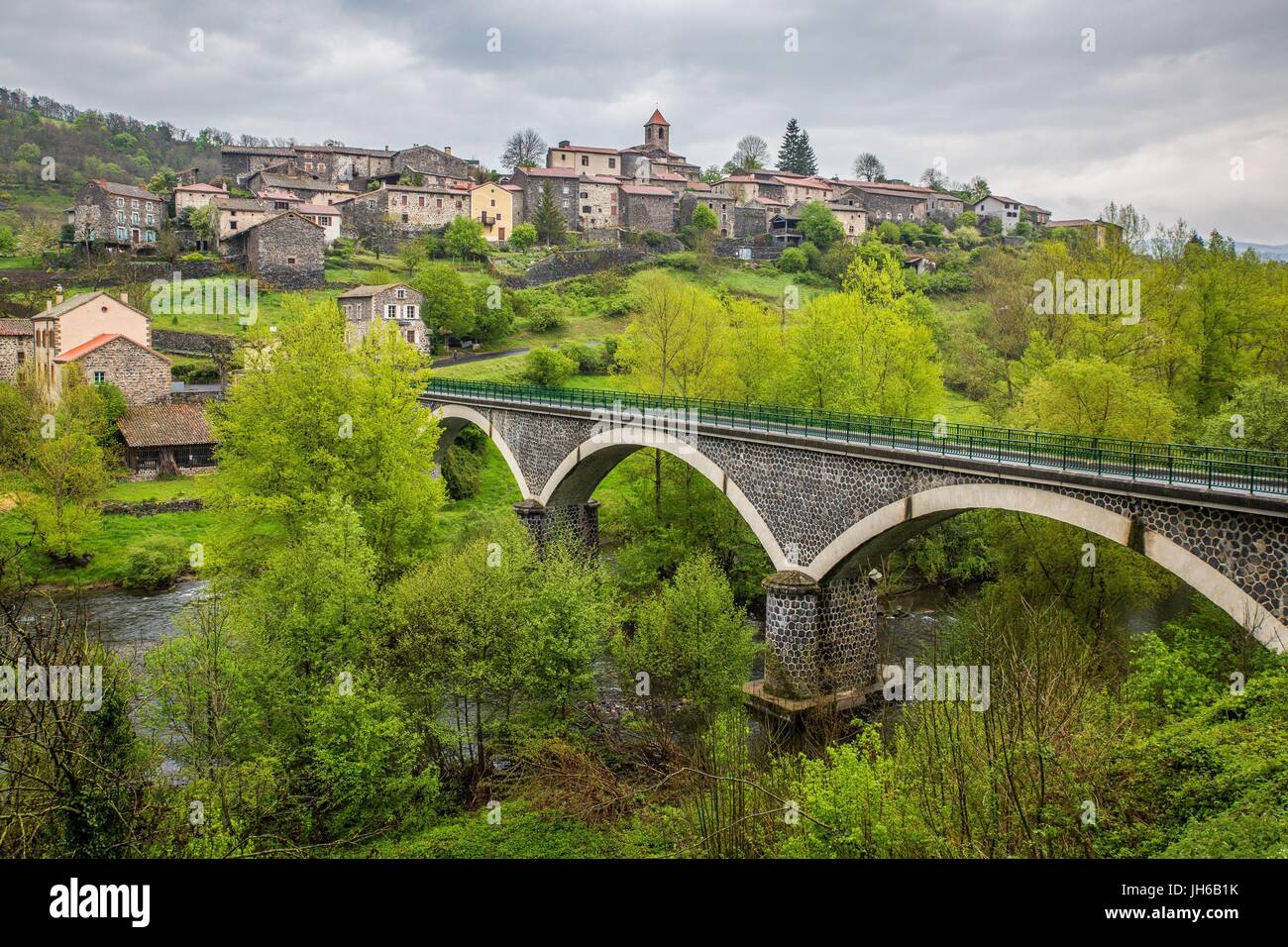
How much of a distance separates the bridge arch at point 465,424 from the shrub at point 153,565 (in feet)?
34.3

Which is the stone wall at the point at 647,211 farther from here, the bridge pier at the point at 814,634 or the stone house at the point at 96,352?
the bridge pier at the point at 814,634

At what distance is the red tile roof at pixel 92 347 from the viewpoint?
47812 mm

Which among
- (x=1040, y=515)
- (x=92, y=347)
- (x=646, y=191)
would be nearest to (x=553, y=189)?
(x=646, y=191)

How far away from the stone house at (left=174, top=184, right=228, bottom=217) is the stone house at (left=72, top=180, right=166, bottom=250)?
2.73m

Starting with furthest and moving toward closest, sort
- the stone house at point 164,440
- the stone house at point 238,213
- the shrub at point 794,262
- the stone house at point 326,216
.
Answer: the shrub at point 794,262
the stone house at point 326,216
the stone house at point 238,213
the stone house at point 164,440

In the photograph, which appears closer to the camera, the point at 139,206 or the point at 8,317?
the point at 8,317

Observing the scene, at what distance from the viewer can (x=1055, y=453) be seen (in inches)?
787

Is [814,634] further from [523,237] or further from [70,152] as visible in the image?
[70,152]

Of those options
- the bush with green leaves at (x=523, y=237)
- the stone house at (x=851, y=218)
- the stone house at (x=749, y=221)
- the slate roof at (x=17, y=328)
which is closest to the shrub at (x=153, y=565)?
the slate roof at (x=17, y=328)

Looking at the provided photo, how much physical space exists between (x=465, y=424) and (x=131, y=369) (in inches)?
756

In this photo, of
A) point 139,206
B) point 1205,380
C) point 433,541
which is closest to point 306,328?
point 433,541

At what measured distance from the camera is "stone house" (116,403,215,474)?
45125 mm

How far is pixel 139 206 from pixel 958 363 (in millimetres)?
66656
